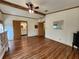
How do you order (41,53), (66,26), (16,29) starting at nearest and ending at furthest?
(41,53) → (66,26) → (16,29)

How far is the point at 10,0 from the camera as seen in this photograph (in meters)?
3.72

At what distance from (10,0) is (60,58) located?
11.5 feet

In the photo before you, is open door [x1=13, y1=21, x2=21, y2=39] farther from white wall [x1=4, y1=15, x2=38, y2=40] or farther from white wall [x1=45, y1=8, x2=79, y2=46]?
white wall [x1=45, y1=8, x2=79, y2=46]

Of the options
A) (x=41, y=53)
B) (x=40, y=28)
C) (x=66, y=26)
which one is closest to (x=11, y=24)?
(x=40, y=28)

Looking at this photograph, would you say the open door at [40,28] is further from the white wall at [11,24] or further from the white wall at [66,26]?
the white wall at [66,26]

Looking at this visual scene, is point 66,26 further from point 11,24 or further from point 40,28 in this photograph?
point 11,24

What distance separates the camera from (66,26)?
5.52 metres

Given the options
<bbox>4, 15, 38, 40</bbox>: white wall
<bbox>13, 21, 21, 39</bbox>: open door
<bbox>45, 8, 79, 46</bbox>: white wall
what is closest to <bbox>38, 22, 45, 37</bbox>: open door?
<bbox>4, 15, 38, 40</bbox>: white wall

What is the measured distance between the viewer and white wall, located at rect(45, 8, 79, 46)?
4867 millimetres

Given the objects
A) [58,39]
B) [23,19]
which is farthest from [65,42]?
[23,19]

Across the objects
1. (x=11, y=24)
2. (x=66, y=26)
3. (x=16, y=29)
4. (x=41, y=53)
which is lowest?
(x=41, y=53)

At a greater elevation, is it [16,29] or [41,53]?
[16,29]

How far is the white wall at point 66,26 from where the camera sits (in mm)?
4867

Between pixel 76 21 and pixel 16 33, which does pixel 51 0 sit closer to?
pixel 76 21
